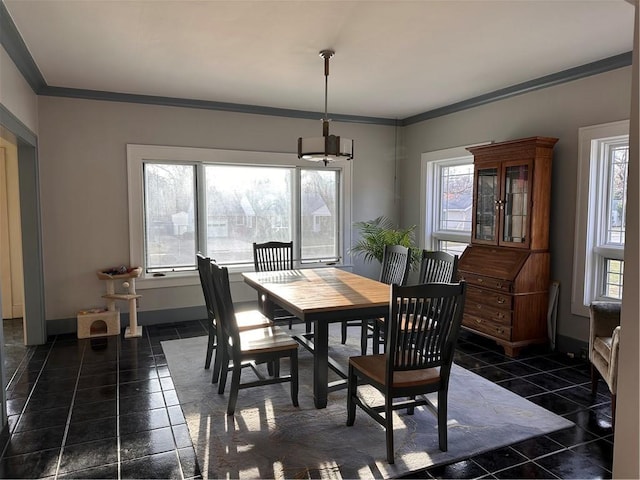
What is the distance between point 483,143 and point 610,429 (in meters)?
3.15

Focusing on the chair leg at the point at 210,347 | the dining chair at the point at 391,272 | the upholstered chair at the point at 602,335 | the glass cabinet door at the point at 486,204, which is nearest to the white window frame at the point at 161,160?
the chair leg at the point at 210,347

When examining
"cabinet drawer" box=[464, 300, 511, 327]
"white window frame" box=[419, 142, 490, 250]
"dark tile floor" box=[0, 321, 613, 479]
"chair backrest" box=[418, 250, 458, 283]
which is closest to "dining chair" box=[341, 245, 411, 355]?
"chair backrest" box=[418, 250, 458, 283]

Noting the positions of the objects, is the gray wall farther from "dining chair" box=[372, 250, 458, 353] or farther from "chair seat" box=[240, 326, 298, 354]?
"chair seat" box=[240, 326, 298, 354]

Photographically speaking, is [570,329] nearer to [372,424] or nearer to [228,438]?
[372,424]

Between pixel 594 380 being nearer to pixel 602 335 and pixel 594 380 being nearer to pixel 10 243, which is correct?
pixel 602 335

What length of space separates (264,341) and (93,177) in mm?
2992

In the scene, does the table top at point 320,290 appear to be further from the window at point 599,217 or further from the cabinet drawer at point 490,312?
the window at point 599,217

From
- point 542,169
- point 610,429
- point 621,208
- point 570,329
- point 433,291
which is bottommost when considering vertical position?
point 610,429

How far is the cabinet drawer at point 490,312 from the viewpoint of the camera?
Answer: 4.09 m

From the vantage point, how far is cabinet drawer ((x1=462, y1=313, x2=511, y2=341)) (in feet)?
13.4

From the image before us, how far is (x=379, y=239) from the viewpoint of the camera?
18.7ft

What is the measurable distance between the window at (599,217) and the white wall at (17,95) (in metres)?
4.59

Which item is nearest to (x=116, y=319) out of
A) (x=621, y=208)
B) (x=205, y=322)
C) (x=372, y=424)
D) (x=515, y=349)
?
(x=205, y=322)

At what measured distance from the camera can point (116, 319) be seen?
470 cm
